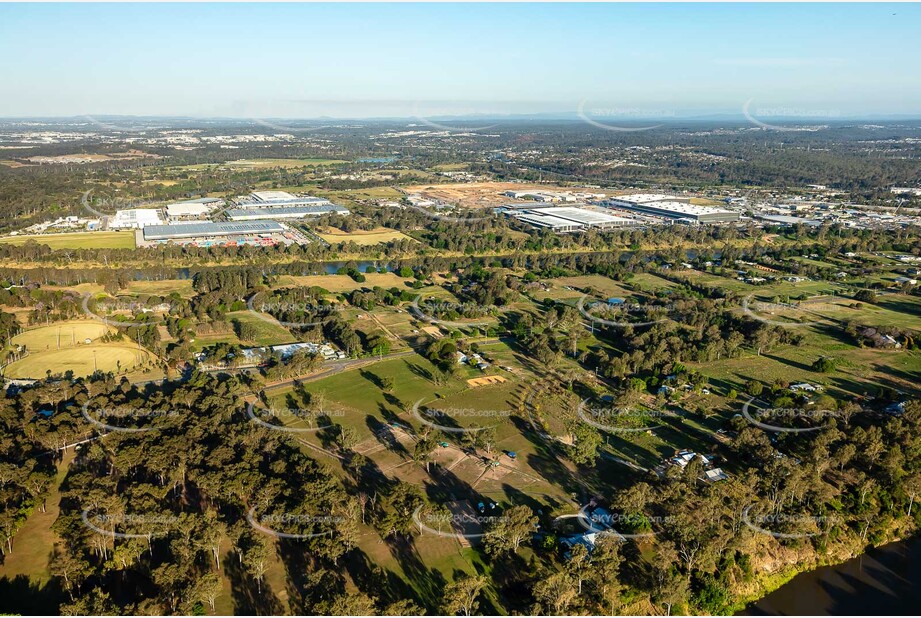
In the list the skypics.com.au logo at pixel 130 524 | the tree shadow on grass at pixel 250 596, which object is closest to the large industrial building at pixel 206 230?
the skypics.com.au logo at pixel 130 524

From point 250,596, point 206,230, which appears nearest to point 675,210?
point 206,230

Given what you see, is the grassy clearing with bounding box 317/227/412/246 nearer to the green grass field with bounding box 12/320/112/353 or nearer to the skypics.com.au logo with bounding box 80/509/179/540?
the green grass field with bounding box 12/320/112/353

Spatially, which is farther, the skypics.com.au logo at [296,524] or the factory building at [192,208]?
the factory building at [192,208]

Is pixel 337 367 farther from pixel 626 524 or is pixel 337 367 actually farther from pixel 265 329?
pixel 626 524

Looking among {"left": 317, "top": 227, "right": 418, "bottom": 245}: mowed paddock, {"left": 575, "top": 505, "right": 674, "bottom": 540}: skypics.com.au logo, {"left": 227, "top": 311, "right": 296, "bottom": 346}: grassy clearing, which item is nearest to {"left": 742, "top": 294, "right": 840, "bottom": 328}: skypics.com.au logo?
{"left": 575, "top": 505, "right": 674, "bottom": 540}: skypics.com.au logo

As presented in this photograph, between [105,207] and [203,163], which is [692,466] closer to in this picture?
[105,207]

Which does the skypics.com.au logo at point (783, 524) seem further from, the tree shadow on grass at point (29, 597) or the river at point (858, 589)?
the tree shadow on grass at point (29, 597)
